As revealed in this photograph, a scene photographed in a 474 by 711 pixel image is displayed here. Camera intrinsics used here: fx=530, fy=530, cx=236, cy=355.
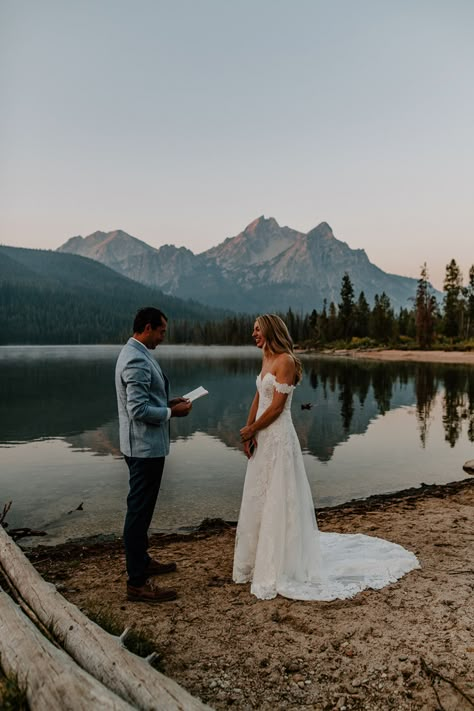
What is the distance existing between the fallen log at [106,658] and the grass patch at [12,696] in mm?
431

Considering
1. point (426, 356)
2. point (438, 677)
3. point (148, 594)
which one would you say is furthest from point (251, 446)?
point (426, 356)

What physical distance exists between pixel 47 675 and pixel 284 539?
2.99 metres

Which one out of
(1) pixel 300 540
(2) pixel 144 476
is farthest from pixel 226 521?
(2) pixel 144 476

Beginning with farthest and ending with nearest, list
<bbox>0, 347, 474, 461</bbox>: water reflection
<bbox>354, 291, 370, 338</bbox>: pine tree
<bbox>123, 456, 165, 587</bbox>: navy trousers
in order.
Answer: <bbox>354, 291, 370, 338</bbox>: pine tree
<bbox>0, 347, 474, 461</bbox>: water reflection
<bbox>123, 456, 165, 587</bbox>: navy trousers

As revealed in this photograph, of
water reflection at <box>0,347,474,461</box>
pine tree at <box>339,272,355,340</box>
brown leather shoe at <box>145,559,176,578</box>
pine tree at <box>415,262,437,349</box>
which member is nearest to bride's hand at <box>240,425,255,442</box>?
brown leather shoe at <box>145,559,176,578</box>

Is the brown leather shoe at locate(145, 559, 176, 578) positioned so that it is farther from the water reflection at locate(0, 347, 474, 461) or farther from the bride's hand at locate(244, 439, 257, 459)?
the water reflection at locate(0, 347, 474, 461)

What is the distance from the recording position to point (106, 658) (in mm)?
3410

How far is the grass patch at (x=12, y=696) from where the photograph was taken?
3.02m

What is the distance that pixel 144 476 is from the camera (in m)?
5.30

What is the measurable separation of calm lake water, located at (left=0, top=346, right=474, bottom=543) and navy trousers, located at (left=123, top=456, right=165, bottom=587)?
4100mm

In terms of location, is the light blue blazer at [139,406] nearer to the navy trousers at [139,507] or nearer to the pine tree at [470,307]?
the navy trousers at [139,507]

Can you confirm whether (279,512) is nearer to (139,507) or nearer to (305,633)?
(305,633)

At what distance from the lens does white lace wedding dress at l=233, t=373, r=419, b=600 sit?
557 centimetres

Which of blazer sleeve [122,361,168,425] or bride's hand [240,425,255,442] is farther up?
blazer sleeve [122,361,168,425]
